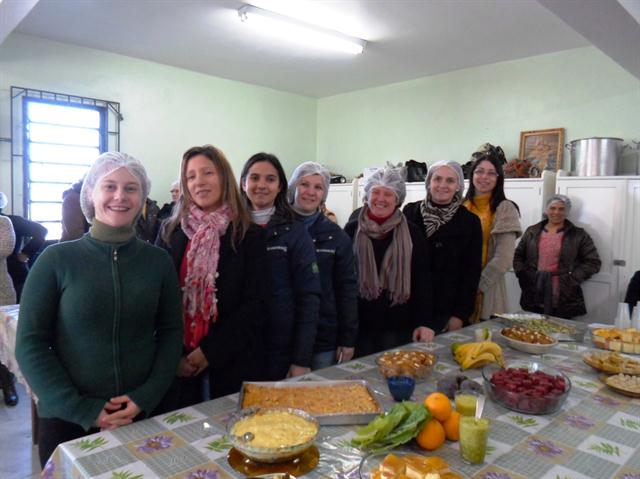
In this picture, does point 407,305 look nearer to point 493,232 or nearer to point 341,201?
point 493,232

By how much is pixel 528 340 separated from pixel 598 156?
276 cm

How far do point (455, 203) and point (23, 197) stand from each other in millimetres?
4184

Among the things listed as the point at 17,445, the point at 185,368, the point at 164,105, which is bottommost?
the point at 17,445

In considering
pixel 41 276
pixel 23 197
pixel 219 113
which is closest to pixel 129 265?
pixel 41 276

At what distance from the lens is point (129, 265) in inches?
54.6

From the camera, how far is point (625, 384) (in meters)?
1.55

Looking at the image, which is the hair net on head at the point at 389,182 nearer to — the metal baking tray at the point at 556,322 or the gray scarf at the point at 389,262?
the gray scarf at the point at 389,262

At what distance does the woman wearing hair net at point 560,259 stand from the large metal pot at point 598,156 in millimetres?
367

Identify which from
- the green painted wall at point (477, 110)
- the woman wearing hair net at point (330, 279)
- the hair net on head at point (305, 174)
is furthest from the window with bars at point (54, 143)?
the woman wearing hair net at point (330, 279)

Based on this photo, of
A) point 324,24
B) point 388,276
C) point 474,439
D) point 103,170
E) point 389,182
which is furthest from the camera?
point 324,24

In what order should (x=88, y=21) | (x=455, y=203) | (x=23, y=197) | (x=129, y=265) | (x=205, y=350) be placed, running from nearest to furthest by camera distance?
(x=129, y=265) → (x=205, y=350) → (x=455, y=203) → (x=88, y=21) → (x=23, y=197)

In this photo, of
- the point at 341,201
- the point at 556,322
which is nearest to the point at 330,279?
the point at 556,322

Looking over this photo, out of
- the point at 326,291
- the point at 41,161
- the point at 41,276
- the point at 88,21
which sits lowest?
the point at 326,291

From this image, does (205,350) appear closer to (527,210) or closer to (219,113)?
(527,210)
